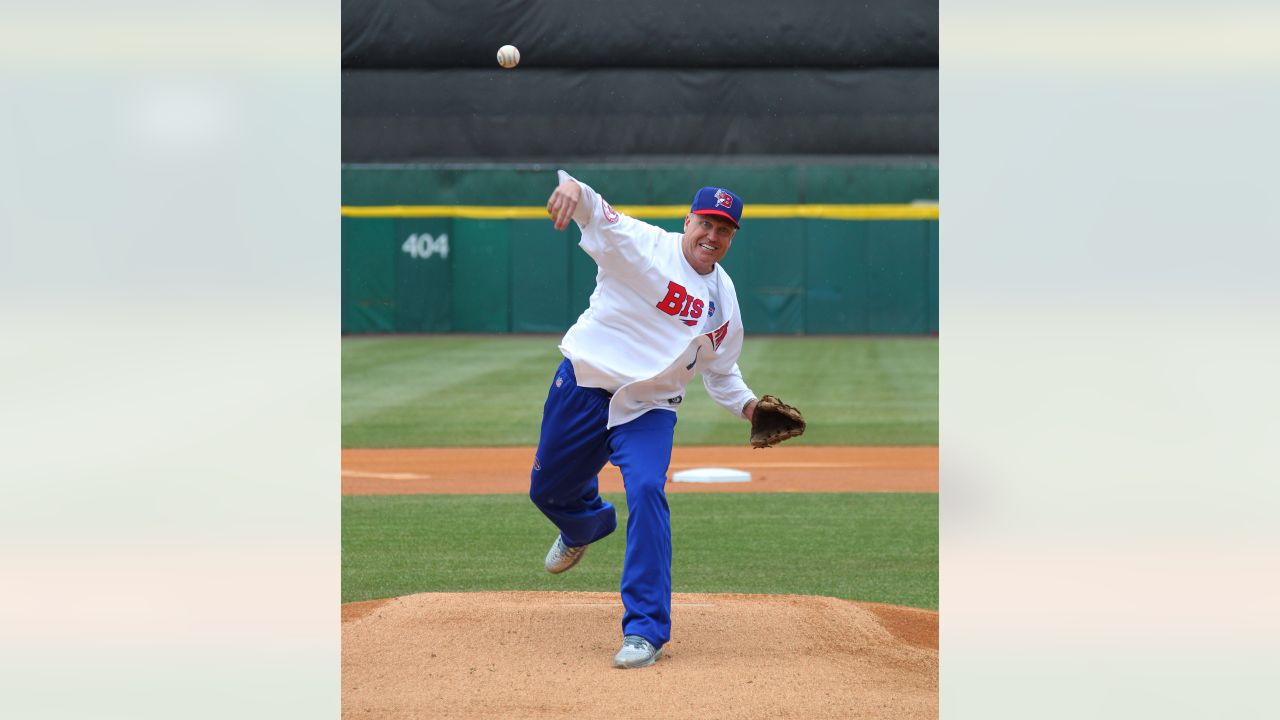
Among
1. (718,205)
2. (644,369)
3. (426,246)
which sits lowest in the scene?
(644,369)

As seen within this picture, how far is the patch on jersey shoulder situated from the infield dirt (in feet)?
3.22

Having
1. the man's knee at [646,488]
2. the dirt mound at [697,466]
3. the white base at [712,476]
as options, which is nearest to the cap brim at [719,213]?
the man's knee at [646,488]

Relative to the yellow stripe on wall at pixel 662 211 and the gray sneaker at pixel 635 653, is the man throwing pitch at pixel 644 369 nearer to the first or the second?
the gray sneaker at pixel 635 653

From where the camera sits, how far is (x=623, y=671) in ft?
14.2

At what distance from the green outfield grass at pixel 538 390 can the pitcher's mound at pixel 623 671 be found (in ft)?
22.5

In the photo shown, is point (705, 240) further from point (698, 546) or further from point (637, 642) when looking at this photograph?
point (698, 546)

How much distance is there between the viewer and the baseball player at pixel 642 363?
4.48m

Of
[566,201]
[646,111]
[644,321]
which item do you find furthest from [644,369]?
[646,111]

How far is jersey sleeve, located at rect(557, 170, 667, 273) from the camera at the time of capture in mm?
4449

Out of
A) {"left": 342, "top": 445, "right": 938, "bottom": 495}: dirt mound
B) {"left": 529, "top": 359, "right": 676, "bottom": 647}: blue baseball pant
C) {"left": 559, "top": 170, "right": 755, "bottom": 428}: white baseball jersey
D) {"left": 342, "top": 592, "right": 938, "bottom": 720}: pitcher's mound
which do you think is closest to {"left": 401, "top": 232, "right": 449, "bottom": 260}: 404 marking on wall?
{"left": 342, "top": 445, "right": 938, "bottom": 495}: dirt mound

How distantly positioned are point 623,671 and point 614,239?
1311 mm
